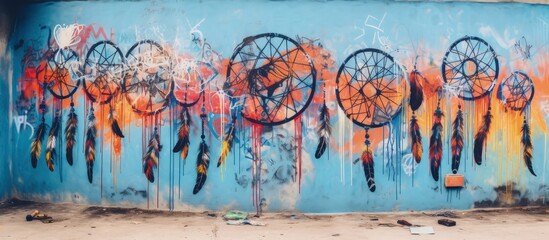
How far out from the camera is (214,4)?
6.50m

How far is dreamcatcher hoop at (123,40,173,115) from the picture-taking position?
6.57 m

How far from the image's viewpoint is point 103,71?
6.70m

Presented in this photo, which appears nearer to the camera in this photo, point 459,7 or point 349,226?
point 349,226

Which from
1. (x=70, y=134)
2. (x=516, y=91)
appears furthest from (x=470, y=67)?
(x=70, y=134)

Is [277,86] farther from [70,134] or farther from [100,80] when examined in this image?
[70,134]

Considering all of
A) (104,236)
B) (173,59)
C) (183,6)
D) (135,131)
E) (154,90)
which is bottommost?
(104,236)

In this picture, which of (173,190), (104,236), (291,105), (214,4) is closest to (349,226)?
(291,105)

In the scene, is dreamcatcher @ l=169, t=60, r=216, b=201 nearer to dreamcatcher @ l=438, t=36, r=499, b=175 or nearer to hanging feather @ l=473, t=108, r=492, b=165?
dreamcatcher @ l=438, t=36, r=499, b=175

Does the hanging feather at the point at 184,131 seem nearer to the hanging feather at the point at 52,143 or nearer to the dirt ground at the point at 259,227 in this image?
the dirt ground at the point at 259,227

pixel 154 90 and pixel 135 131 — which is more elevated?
pixel 154 90

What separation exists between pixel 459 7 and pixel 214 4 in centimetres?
322

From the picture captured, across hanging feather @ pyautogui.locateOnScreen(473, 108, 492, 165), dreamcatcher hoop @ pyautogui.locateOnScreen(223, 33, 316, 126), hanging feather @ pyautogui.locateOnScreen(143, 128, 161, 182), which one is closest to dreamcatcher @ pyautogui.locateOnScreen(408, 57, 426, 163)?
hanging feather @ pyautogui.locateOnScreen(473, 108, 492, 165)

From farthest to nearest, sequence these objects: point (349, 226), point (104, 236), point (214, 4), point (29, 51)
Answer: point (29, 51) < point (214, 4) < point (349, 226) < point (104, 236)

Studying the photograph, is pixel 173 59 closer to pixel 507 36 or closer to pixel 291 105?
pixel 291 105
